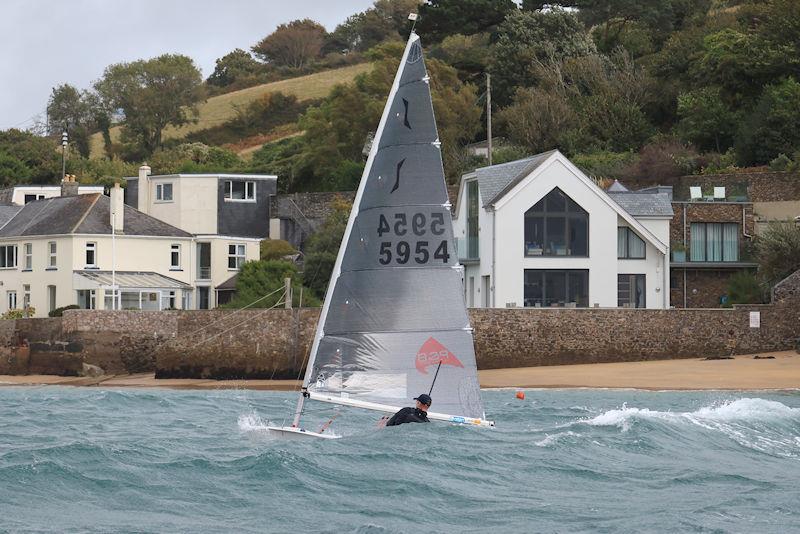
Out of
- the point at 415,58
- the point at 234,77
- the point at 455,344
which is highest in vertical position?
the point at 234,77

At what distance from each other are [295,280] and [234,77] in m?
92.6

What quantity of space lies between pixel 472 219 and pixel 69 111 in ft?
218

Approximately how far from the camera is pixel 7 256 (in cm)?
5756

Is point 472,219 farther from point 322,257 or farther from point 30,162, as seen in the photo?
point 30,162

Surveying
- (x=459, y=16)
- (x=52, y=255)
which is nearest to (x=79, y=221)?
(x=52, y=255)

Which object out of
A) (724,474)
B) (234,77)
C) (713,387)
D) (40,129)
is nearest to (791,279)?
(713,387)

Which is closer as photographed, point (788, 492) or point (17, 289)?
point (788, 492)

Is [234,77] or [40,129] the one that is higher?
[234,77]

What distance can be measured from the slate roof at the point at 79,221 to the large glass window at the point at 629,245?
62.9 ft

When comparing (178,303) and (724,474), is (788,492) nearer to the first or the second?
(724,474)

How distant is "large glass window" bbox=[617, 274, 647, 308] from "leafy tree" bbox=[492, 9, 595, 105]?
28492mm

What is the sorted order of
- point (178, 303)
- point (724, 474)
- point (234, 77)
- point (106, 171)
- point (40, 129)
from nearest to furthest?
point (724, 474) < point (178, 303) < point (106, 171) < point (40, 129) < point (234, 77)

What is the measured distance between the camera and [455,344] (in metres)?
24.0

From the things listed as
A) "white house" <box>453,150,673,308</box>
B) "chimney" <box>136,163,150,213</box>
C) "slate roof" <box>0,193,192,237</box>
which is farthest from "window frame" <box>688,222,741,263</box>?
"chimney" <box>136,163,150,213</box>
